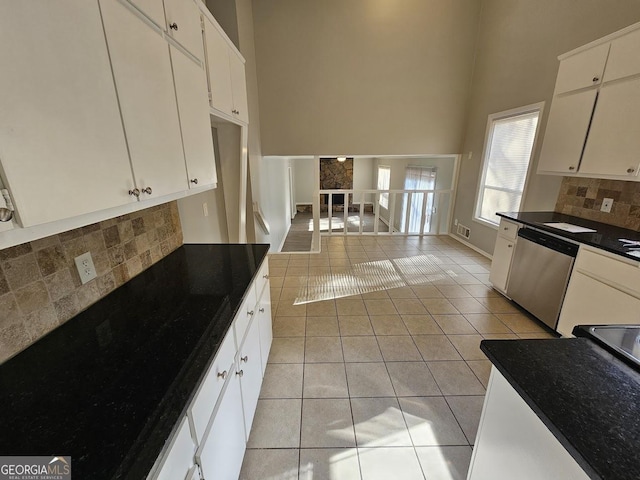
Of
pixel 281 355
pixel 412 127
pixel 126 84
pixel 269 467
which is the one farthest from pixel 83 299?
pixel 412 127

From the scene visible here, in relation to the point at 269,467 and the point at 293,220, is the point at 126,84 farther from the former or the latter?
the point at 293,220

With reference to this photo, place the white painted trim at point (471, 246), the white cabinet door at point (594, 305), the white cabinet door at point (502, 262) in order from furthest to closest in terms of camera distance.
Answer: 1. the white painted trim at point (471, 246)
2. the white cabinet door at point (502, 262)
3. the white cabinet door at point (594, 305)

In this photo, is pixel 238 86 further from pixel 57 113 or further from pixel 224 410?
pixel 224 410

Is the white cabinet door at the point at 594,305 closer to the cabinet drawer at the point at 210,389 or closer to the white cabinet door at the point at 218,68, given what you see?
the cabinet drawer at the point at 210,389

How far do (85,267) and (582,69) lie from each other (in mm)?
3778

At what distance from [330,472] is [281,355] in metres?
0.91

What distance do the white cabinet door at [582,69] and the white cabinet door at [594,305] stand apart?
1.61 m

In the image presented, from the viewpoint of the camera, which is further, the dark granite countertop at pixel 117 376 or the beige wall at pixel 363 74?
the beige wall at pixel 363 74

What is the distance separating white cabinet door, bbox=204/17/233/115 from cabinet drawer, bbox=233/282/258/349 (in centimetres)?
126

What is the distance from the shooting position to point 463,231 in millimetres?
4836

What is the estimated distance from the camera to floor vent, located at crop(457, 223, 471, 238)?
4.69m

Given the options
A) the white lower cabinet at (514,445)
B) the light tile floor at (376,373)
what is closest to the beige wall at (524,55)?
the light tile floor at (376,373)

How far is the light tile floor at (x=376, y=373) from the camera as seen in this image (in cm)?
145

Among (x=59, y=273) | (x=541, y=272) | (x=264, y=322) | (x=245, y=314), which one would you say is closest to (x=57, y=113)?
(x=59, y=273)
